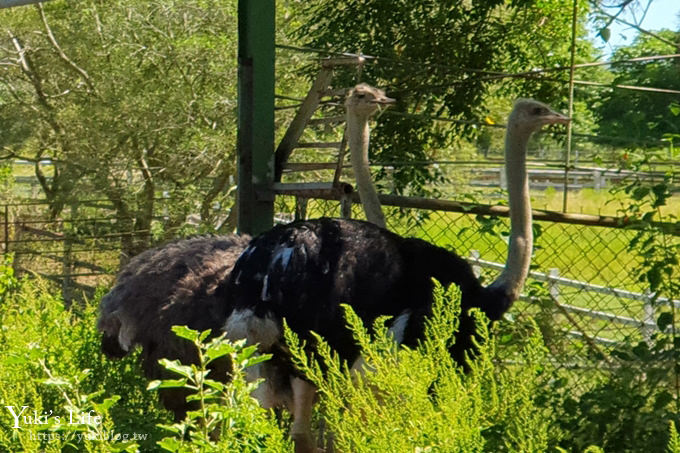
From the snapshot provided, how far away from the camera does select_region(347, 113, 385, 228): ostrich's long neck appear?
4.12 metres

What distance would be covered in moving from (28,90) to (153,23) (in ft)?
9.21

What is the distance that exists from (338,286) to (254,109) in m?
1.25

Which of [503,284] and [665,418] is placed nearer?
[665,418]

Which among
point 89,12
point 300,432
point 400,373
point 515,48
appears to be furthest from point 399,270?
point 89,12

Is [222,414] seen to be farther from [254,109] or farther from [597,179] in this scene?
[597,179]

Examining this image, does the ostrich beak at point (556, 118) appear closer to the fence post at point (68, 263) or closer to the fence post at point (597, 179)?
the fence post at point (597, 179)

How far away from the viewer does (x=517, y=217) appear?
3793mm

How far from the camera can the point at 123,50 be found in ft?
36.4

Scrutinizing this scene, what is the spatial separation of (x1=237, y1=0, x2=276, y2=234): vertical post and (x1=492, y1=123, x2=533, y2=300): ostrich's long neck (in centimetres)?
109

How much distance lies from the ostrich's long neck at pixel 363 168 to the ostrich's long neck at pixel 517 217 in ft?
1.83

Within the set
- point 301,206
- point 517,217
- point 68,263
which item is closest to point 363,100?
point 301,206

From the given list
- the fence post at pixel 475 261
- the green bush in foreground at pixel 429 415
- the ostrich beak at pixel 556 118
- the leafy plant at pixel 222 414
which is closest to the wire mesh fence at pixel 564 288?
the fence post at pixel 475 261

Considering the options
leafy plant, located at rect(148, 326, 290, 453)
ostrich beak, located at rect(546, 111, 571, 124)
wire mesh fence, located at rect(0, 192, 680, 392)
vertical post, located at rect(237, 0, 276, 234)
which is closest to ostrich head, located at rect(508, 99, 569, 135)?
ostrich beak, located at rect(546, 111, 571, 124)

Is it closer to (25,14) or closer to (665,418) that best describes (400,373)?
(665,418)
